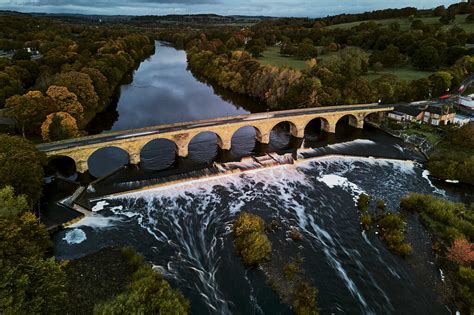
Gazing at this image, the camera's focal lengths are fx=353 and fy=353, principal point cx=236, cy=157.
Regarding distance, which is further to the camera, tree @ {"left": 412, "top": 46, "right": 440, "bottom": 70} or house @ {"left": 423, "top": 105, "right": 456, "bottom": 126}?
tree @ {"left": 412, "top": 46, "right": 440, "bottom": 70}

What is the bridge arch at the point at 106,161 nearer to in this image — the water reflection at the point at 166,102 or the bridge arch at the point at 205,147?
the bridge arch at the point at 205,147

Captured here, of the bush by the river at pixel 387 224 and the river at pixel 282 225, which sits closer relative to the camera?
the river at pixel 282 225

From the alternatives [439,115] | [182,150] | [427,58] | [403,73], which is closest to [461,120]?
[439,115]

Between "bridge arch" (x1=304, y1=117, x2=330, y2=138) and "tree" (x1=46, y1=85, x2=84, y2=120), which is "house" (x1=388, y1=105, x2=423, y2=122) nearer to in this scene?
"bridge arch" (x1=304, y1=117, x2=330, y2=138)

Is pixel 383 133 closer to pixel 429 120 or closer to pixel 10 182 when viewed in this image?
pixel 429 120

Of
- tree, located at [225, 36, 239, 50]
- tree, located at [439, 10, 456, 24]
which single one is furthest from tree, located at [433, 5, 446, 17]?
tree, located at [225, 36, 239, 50]

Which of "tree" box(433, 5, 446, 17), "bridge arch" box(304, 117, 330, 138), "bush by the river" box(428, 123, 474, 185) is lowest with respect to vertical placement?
"bridge arch" box(304, 117, 330, 138)

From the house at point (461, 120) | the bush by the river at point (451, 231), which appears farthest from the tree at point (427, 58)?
the bush by the river at point (451, 231)
